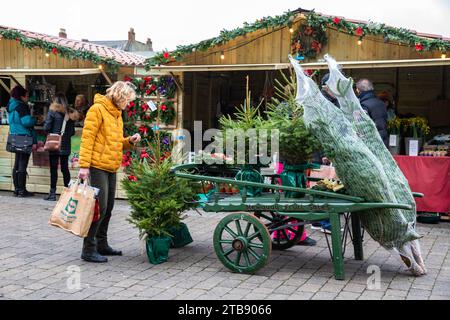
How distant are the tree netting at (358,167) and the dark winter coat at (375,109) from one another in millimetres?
2341

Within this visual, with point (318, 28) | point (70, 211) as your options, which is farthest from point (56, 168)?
point (318, 28)

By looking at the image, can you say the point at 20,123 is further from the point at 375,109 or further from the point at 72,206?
the point at 375,109

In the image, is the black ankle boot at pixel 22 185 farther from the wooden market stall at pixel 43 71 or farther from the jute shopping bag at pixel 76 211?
the jute shopping bag at pixel 76 211

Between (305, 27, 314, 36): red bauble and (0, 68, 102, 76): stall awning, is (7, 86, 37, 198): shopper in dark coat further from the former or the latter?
(305, 27, 314, 36): red bauble

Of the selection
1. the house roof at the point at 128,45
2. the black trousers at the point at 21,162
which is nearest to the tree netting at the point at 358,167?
the black trousers at the point at 21,162

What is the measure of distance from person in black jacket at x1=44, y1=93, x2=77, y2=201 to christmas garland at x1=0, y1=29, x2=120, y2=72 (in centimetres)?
75

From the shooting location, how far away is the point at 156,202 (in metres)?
5.75

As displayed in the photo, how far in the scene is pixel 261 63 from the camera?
9031 millimetres

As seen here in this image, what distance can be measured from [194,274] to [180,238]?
1.06 metres

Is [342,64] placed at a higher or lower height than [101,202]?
higher

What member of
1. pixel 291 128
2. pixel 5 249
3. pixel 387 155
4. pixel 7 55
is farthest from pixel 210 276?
pixel 7 55

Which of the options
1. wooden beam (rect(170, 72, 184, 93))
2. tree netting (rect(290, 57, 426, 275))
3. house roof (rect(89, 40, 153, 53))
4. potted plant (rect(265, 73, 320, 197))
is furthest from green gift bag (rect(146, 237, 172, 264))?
house roof (rect(89, 40, 153, 53))

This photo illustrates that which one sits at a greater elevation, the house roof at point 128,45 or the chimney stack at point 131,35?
the chimney stack at point 131,35

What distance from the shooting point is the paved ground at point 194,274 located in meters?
4.86
